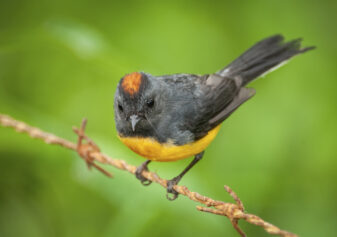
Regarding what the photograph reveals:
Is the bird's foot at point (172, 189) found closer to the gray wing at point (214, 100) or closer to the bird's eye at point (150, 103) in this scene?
the gray wing at point (214, 100)

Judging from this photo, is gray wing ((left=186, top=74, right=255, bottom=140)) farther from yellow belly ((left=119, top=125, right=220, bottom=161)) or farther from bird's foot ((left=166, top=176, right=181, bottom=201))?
bird's foot ((left=166, top=176, right=181, bottom=201))

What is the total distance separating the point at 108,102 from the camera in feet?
19.3

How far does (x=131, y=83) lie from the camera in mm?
3238

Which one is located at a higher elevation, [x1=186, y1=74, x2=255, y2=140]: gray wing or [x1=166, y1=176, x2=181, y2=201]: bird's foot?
[x1=186, y1=74, x2=255, y2=140]: gray wing

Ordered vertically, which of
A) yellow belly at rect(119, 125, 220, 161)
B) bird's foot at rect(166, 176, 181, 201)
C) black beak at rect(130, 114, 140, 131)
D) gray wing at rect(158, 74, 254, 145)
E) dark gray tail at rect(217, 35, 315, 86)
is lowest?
bird's foot at rect(166, 176, 181, 201)

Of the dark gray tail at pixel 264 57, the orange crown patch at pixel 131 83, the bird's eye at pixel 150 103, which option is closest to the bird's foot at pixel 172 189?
the bird's eye at pixel 150 103

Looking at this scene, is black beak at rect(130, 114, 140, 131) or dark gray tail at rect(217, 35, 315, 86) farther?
dark gray tail at rect(217, 35, 315, 86)

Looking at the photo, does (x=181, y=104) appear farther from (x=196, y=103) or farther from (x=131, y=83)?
(x=131, y=83)

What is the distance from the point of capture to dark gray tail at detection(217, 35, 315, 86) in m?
4.30

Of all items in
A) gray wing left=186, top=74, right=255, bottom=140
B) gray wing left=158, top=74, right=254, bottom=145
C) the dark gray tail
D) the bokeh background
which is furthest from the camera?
the dark gray tail

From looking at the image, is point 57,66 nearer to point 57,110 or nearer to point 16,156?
point 57,110

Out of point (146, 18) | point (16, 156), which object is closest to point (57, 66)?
point (146, 18)

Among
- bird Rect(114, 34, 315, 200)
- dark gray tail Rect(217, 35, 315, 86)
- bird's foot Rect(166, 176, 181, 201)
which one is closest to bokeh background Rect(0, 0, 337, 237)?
bird's foot Rect(166, 176, 181, 201)

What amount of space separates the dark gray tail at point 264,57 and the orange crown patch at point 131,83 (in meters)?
1.36
